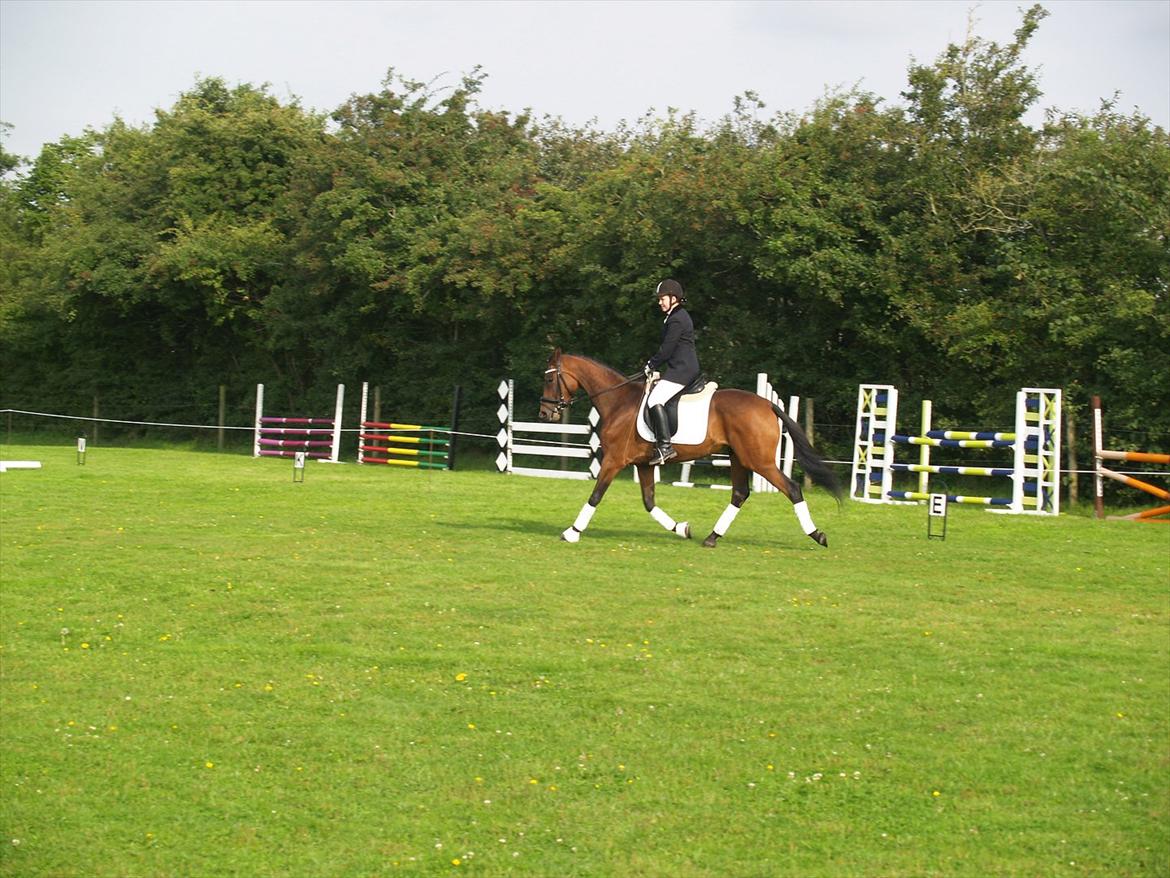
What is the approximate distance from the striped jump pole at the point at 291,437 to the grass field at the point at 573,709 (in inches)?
823

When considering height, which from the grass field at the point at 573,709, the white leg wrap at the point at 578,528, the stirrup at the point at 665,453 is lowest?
the grass field at the point at 573,709

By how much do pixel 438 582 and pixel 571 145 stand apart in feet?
91.2

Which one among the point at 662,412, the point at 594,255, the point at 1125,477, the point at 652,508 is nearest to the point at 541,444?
the point at 594,255

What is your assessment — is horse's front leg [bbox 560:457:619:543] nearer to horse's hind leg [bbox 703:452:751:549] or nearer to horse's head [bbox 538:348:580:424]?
horse's head [bbox 538:348:580:424]

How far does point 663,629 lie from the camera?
1155 cm

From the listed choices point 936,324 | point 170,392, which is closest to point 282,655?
point 936,324

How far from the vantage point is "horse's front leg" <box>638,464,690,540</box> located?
56.2ft

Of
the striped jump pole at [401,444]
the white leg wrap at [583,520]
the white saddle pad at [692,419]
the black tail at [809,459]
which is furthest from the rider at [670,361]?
the striped jump pole at [401,444]

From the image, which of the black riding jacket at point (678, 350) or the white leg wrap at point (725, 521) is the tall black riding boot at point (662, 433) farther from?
the white leg wrap at point (725, 521)

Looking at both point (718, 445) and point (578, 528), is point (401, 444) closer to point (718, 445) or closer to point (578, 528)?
point (578, 528)

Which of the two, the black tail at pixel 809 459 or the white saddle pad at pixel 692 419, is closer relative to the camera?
the black tail at pixel 809 459

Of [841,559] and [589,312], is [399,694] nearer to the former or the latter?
[841,559]

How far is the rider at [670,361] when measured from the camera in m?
16.4

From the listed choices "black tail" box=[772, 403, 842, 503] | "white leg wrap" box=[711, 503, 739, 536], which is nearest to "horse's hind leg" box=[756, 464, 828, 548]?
"black tail" box=[772, 403, 842, 503]
